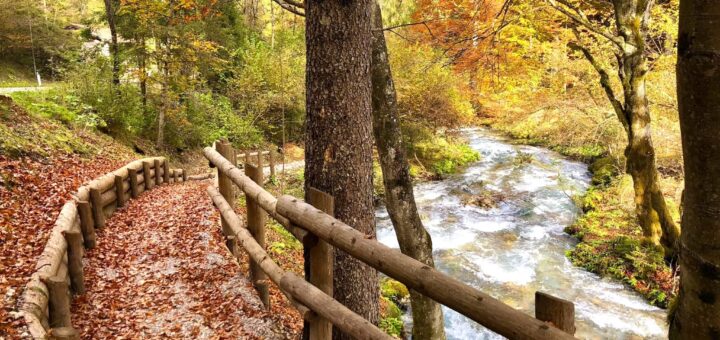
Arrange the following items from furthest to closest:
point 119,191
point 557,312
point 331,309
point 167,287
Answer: point 119,191
point 167,287
point 331,309
point 557,312

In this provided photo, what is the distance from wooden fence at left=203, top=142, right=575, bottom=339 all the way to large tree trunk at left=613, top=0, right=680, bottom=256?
297 inches

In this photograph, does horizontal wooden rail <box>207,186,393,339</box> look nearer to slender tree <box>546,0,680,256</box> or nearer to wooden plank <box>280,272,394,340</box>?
wooden plank <box>280,272,394,340</box>

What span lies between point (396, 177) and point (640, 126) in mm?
6293

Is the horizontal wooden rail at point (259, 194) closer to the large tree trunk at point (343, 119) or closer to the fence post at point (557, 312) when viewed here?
the large tree trunk at point (343, 119)

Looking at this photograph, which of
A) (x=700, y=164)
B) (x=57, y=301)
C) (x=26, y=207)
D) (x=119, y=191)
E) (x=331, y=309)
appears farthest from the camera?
(x=119, y=191)

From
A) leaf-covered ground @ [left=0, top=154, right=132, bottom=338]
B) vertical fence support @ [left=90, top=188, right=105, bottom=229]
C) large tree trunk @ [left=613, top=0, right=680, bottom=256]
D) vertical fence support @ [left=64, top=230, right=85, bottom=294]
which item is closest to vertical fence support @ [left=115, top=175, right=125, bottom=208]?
leaf-covered ground @ [left=0, top=154, right=132, bottom=338]

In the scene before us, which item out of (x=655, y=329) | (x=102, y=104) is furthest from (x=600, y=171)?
(x=102, y=104)

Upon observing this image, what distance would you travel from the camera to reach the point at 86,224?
6.59 metres

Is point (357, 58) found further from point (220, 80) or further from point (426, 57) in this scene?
point (220, 80)

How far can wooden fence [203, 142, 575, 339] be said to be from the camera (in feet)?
6.16

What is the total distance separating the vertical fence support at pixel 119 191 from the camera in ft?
29.2

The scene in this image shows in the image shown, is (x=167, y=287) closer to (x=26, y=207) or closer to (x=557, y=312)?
(x=26, y=207)

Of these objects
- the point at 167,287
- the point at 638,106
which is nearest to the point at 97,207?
the point at 167,287

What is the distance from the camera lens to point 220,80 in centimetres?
2284
